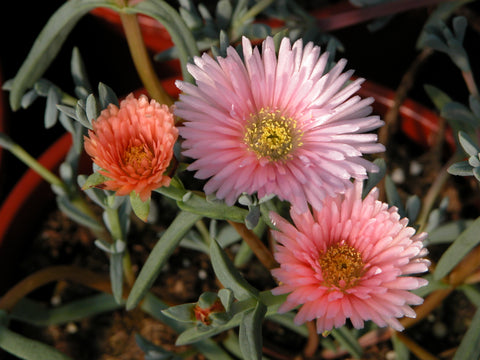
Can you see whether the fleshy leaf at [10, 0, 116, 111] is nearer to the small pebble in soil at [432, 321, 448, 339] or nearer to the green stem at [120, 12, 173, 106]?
the green stem at [120, 12, 173, 106]

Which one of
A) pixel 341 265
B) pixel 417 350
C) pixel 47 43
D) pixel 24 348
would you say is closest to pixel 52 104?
pixel 47 43

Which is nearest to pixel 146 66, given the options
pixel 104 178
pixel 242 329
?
pixel 104 178

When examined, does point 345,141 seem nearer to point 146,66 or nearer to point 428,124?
point 146,66

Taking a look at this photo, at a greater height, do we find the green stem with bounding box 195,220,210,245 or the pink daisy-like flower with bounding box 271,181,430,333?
the green stem with bounding box 195,220,210,245

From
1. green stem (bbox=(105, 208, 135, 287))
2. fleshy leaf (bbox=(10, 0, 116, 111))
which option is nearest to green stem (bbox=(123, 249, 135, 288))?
green stem (bbox=(105, 208, 135, 287))

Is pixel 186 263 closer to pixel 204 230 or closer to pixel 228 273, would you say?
pixel 204 230
